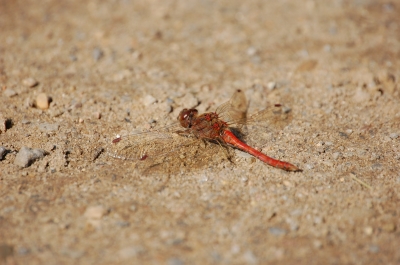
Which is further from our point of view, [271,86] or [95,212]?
[271,86]

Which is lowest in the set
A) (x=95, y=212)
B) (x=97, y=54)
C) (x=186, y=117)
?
(x=186, y=117)

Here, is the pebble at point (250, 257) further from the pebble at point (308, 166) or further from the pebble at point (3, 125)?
the pebble at point (3, 125)

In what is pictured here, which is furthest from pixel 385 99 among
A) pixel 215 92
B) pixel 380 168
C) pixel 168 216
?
pixel 168 216

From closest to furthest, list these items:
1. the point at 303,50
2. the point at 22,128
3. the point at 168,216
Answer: the point at 168,216 < the point at 22,128 < the point at 303,50

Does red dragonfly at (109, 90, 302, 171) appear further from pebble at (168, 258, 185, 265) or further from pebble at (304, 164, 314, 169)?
pebble at (168, 258, 185, 265)

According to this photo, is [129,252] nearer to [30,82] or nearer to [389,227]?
[389,227]

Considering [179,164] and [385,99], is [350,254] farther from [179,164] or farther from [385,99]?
[385,99]

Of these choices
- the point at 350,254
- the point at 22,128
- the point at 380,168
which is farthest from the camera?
the point at 22,128

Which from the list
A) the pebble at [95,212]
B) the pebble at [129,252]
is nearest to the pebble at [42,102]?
the pebble at [95,212]

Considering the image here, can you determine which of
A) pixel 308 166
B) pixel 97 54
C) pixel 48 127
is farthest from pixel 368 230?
pixel 97 54
